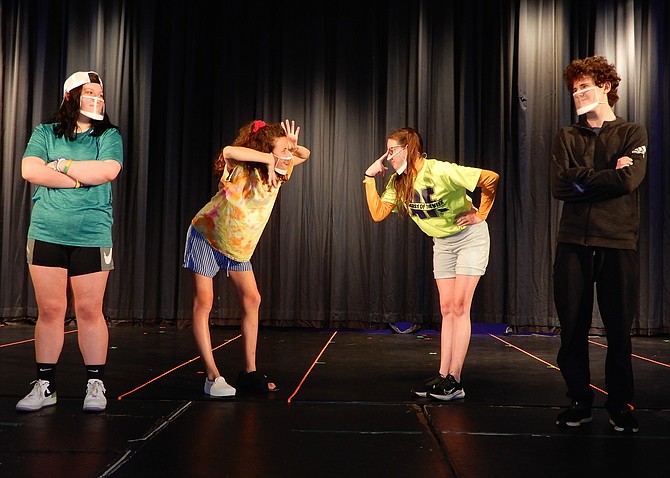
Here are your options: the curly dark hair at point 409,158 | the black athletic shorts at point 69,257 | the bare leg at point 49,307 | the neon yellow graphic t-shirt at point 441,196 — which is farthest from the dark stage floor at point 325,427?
the curly dark hair at point 409,158

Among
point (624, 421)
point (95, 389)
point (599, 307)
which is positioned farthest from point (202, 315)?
point (624, 421)

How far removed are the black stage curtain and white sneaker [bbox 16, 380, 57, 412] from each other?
355 cm

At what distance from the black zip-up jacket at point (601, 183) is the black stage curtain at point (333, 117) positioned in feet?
12.1

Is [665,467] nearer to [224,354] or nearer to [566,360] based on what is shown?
[566,360]

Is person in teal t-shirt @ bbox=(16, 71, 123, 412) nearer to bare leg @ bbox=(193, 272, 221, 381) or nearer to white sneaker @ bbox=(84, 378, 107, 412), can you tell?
white sneaker @ bbox=(84, 378, 107, 412)

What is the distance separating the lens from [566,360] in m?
2.37

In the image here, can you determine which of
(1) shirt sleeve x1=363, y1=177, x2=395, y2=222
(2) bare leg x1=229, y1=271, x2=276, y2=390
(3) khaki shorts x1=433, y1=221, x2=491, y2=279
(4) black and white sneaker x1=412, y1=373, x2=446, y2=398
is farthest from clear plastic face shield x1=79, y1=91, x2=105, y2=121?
(4) black and white sneaker x1=412, y1=373, x2=446, y2=398

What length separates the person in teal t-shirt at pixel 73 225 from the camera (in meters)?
2.45

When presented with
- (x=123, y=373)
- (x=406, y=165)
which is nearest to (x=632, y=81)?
(x=406, y=165)

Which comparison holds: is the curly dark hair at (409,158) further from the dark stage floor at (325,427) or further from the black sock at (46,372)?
the black sock at (46,372)

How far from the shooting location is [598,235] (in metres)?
2.28

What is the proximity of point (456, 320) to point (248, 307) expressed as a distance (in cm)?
97

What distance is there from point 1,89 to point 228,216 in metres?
4.69

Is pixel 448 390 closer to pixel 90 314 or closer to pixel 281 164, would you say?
pixel 281 164
